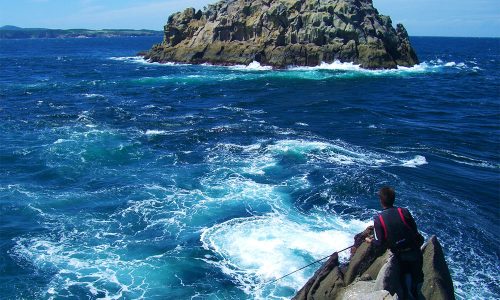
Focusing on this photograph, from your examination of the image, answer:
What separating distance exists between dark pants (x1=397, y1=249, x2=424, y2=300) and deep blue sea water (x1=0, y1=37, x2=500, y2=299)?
22.3 feet

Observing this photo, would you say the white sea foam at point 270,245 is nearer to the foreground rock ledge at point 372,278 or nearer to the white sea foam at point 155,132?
the foreground rock ledge at point 372,278

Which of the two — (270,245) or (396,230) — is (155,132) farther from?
(396,230)

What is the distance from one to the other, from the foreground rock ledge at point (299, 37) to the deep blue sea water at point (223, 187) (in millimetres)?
33017

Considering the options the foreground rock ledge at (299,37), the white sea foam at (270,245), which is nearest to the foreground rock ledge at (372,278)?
the white sea foam at (270,245)

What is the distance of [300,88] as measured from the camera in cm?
6481

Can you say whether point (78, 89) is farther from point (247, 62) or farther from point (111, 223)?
point (111, 223)

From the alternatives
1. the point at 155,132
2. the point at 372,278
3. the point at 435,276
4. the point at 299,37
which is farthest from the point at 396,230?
the point at 299,37

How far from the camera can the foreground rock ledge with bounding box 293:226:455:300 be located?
10.2m

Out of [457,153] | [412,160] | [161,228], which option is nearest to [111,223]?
[161,228]

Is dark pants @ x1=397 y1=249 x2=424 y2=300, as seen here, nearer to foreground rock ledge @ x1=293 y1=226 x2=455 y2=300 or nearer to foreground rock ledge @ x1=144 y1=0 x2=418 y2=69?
foreground rock ledge @ x1=293 y1=226 x2=455 y2=300

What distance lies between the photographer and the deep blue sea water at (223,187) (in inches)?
725

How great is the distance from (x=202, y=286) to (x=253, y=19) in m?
85.7

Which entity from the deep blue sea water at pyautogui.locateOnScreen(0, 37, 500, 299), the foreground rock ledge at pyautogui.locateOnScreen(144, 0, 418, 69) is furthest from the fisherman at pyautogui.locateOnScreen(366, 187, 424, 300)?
the foreground rock ledge at pyautogui.locateOnScreen(144, 0, 418, 69)

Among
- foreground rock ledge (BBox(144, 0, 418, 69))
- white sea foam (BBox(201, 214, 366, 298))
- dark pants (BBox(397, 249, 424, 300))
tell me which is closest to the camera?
dark pants (BBox(397, 249, 424, 300))
